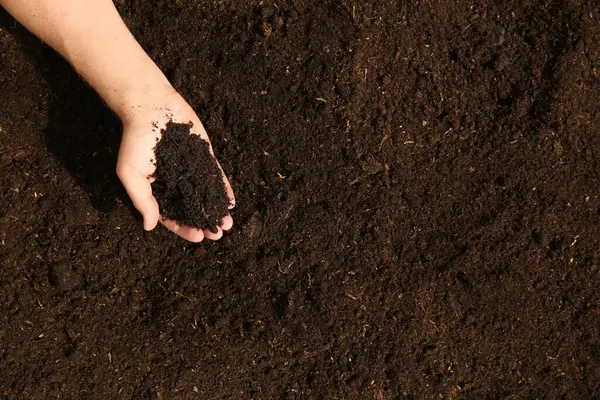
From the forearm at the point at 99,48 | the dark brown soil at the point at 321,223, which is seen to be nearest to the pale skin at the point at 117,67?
the forearm at the point at 99,48

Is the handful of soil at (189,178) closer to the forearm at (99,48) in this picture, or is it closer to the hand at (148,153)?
the hand at (148,153)

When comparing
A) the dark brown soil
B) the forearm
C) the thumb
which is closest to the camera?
the thumb

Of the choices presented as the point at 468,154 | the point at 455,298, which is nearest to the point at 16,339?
the point at 455,298

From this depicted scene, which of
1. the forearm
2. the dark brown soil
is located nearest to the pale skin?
the forearm

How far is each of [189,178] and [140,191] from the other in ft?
0.51

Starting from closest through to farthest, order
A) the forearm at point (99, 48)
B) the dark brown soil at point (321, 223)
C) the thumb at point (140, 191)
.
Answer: the thumb at point (140, 191)
the forearm at point (99, 48)
the dark brown soil at point (321, 223)

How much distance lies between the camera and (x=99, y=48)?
1833 mm

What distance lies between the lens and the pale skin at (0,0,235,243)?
70.4 inches

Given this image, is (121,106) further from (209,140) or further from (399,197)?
(399,197)

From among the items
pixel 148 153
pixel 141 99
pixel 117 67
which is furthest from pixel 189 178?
pixel 117 67

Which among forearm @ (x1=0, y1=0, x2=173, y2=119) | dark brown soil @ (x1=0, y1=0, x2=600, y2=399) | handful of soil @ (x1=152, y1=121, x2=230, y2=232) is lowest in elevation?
dark brown soil @ (x1=0, y1=0, x2=600, y2=399)

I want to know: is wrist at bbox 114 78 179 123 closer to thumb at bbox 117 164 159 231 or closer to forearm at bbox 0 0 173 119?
forearm at bbox 0 0 173 119

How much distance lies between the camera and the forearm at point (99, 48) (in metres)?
1.82

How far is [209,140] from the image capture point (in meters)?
1.94
